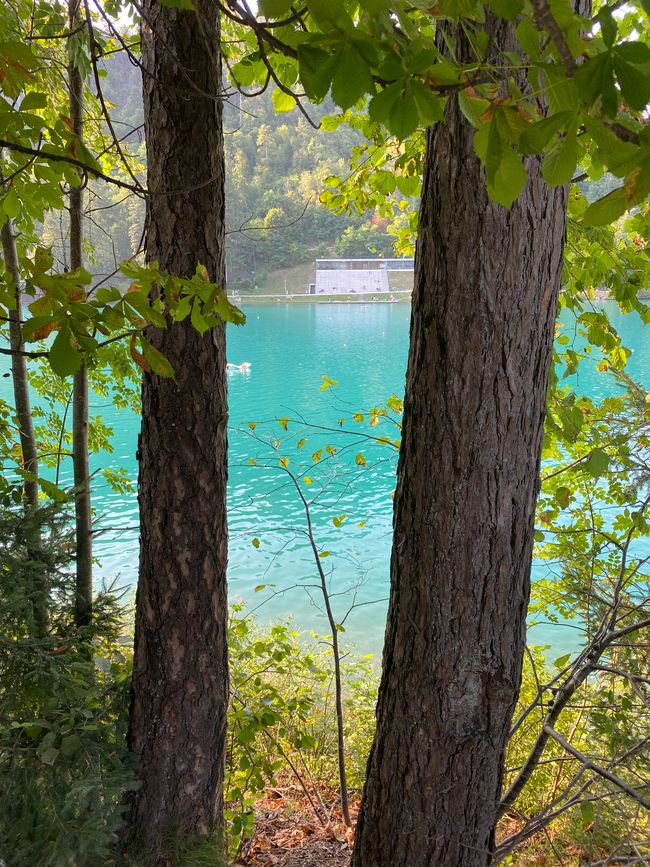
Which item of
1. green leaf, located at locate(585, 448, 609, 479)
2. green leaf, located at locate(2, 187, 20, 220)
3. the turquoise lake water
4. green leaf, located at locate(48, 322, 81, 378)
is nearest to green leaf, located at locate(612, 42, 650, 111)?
green leaf, located at locate(48, 322, 81, 378)

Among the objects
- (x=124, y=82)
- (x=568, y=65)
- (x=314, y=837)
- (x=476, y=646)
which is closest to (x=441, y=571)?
(x=476, y=646)

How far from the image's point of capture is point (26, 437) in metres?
2.87

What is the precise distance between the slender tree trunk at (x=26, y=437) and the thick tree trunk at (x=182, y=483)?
0.45 meters

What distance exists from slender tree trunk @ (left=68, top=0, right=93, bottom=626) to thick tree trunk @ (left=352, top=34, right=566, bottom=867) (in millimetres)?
1410

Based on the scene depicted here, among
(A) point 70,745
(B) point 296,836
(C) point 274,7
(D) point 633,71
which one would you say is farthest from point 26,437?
(D) point 633,71

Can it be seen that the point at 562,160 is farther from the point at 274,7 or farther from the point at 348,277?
the point at 348,277

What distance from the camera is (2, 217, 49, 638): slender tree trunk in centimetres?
231

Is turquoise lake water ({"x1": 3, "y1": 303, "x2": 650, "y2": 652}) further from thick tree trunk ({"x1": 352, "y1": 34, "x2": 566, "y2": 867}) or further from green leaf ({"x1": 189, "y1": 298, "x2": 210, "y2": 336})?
green leaf ({"x1": 189, "y1": 298, "x2": 210, "y2": 336})

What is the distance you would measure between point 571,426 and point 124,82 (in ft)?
142

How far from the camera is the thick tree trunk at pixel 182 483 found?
192 centimetres

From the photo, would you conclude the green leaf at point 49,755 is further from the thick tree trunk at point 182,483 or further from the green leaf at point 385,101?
the green leaf at point 385,101

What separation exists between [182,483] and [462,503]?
973 mm

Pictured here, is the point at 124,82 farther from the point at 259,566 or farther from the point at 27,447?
the point at 27,447

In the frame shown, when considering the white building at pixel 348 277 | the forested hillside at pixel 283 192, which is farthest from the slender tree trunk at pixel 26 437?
the white building at pixel 348 277
